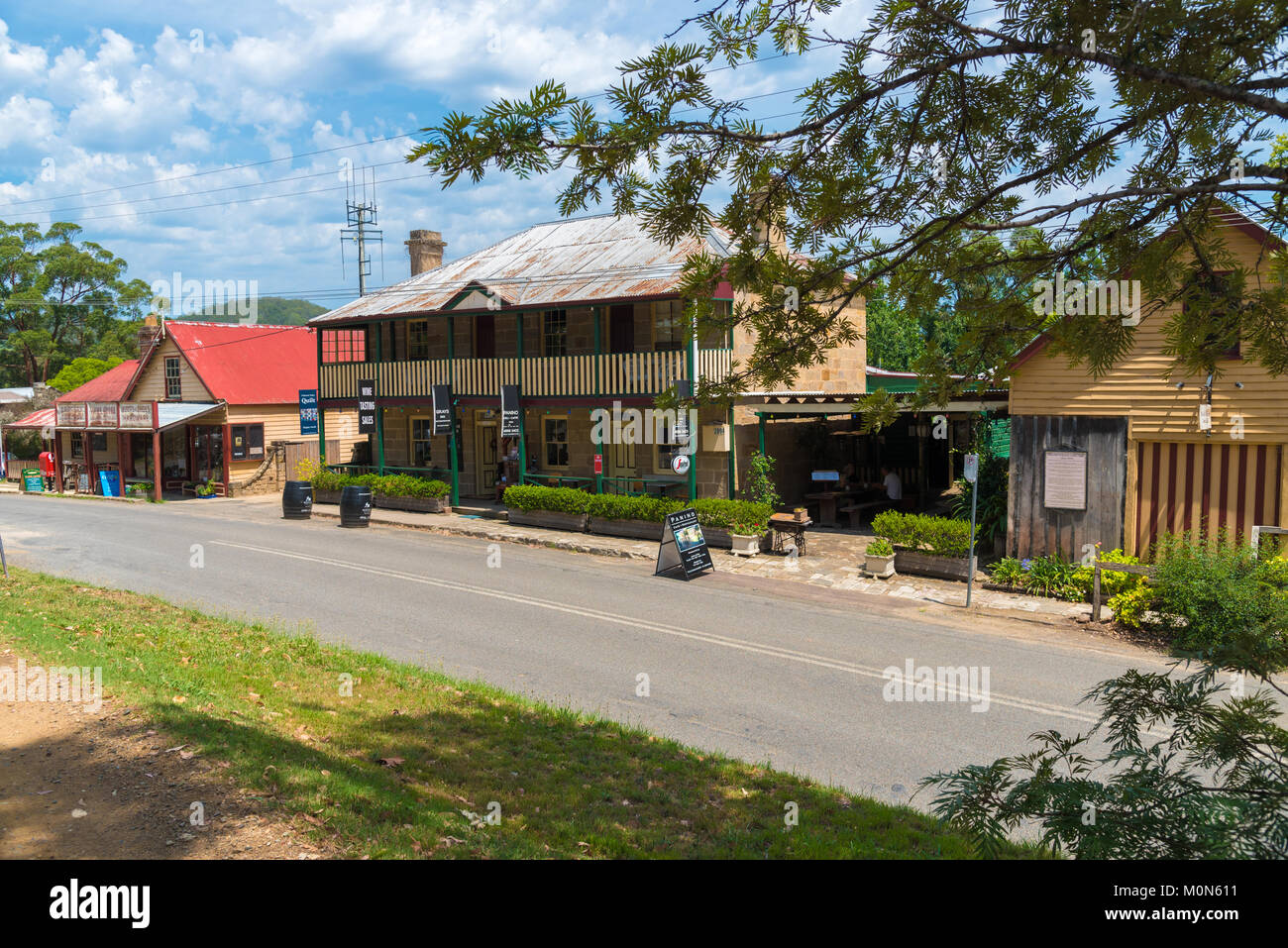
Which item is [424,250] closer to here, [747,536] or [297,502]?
[297,502]

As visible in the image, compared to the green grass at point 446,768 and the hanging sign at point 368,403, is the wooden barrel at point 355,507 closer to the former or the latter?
the hanging sign at point 368,403

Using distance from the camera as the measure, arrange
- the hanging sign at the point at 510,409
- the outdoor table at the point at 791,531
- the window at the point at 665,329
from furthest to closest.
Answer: the hanging sign at the point at 510,409, the window at the point at 665,329, the outdoor table at the point at 791,531

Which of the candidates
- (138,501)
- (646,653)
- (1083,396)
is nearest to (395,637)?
(646,653)

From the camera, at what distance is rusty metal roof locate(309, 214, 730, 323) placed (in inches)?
869

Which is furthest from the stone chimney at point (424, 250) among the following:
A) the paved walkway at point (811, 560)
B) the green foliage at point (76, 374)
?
the green foliage at point (76, 374)

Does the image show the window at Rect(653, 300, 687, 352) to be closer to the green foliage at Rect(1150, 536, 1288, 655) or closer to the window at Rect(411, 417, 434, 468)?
the window at Rect(411, 417, 434, 468)

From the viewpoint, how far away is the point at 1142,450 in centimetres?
1457

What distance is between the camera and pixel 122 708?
7.30 meters

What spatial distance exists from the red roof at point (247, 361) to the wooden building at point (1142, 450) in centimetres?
2780

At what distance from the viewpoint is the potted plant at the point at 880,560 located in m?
16.3

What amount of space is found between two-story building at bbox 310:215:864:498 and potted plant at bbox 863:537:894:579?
3.53m

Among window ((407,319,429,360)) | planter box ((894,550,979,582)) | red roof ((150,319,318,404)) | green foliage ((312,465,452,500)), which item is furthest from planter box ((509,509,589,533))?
red roof ((150,319,318,404))

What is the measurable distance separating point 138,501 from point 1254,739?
34.8 m
